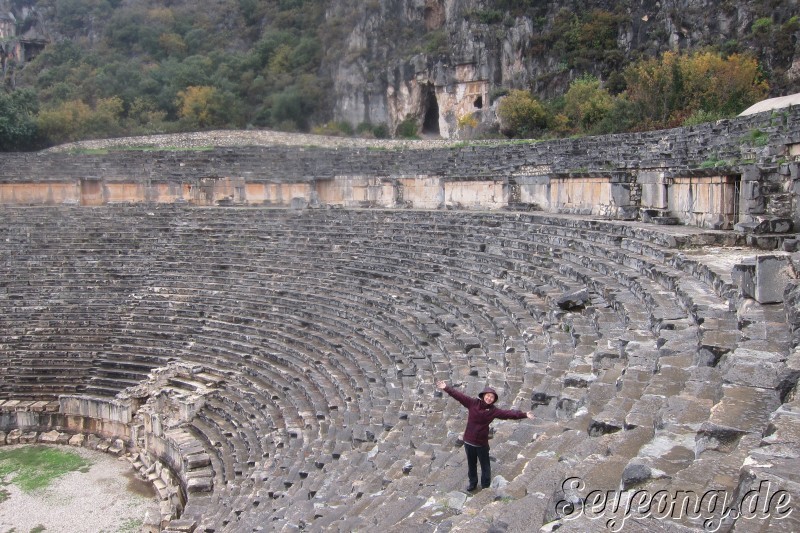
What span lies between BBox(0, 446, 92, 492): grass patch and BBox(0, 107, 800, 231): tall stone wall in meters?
10.7

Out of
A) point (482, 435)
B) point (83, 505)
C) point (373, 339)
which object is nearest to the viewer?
point (482, 435)

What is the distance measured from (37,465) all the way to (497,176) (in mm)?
12794

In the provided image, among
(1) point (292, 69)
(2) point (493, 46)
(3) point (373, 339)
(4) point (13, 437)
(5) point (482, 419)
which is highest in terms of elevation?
(1) point (292, 69)

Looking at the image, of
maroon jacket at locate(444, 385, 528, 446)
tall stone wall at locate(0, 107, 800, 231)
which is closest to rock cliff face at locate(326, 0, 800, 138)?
tall stone wall at locate(0, 107, 800, 231)

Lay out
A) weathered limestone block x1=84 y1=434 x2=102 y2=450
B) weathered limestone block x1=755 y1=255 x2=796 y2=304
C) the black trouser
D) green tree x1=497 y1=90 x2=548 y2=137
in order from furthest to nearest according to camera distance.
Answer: green tree x1=497 y1=90 x2=548 y2=137 → weathered limestone block x1=84 y1=434 x2=102 y2=450 → weathered limestone block x1=755 y1=255 x2=796 y2=304 → the black trouser

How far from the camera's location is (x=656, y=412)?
4.38m

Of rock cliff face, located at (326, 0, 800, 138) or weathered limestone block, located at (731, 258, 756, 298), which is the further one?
rock cliff face, located at (326, 0, 800, 138)

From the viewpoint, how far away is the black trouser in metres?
4.79

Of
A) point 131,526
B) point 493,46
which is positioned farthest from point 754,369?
point 493,46

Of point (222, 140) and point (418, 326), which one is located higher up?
point (222, 140)

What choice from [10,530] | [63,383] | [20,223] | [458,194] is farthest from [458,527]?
[20,223]

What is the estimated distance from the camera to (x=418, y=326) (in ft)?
35.9

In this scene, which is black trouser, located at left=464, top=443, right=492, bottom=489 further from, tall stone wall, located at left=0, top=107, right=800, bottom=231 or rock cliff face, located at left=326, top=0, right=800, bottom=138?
rock cliff face, located at left=326, top=0, right=800, bottom=138

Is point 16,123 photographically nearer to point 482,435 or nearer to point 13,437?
point 13,437
